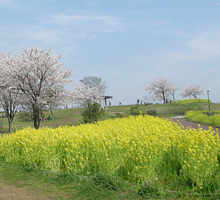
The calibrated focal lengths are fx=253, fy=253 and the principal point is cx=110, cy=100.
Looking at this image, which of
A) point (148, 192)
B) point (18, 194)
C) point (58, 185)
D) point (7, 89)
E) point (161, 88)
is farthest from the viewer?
point (161, 88)

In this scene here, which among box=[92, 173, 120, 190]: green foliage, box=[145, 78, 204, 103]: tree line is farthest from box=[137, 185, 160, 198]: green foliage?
box=[145, 78, 204, 103]: tree line

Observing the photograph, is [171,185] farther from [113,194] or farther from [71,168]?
[71,168]

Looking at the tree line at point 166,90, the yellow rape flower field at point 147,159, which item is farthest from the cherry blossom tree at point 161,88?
the yellow rape flower field at point 147,159

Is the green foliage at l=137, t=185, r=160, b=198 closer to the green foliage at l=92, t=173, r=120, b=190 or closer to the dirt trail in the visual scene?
the green foliage at l=92, t=173, r=120, b=190

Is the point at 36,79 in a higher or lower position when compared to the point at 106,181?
higher

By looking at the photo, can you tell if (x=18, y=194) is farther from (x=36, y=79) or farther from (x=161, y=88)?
(x=161, y=88)

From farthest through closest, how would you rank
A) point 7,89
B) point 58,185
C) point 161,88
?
point 161,88
point 7,89
point 58,185

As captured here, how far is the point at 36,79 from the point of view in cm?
2067

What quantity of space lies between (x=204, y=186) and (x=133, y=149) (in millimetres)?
1551

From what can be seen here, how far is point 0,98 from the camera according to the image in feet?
79.6

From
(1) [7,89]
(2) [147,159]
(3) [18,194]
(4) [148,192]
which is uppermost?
(1) [7,89]

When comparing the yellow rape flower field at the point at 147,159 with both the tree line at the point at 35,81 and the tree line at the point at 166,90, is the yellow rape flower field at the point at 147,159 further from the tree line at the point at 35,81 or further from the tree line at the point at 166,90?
the tree line at the point at 166,90

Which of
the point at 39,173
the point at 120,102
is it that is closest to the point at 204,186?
the point at 39,173

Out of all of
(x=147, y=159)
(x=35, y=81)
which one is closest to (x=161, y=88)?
(x=35, y=81)
